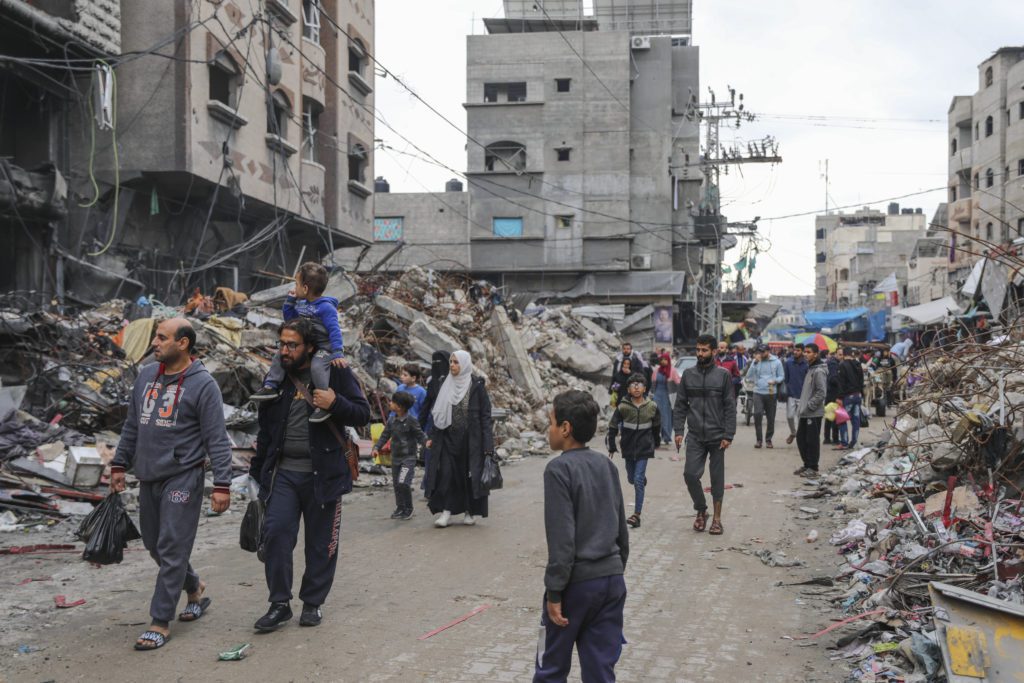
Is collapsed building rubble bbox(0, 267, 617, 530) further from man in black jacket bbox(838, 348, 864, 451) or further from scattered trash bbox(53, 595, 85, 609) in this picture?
man in black jacket bbox(838, 348, 864, 451)

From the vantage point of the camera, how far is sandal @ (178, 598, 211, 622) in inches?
226

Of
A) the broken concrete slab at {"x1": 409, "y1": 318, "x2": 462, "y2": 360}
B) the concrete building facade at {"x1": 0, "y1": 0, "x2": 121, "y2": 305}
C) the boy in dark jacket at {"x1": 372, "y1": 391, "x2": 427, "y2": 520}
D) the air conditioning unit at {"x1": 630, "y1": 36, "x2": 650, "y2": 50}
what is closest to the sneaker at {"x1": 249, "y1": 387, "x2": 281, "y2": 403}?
the boy in dark jacket at {"x1": 372, "y1": 391, "x2": 427, "y2": 520}

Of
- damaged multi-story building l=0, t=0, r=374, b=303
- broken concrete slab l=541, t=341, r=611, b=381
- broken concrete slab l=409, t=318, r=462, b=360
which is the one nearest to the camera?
damaged multi-story building l=0, t=0, r=374, b=303

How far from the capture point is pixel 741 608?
6.43m

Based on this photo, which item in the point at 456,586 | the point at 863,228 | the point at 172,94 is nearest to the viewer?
the point at 456,586

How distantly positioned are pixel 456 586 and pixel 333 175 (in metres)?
21.4

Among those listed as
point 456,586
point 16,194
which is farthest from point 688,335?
point 456,586

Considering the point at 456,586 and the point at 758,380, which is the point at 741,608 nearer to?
the point at 456,586

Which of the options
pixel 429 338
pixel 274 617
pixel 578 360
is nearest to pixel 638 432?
pixel 274 617

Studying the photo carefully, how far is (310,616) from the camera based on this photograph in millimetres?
5715

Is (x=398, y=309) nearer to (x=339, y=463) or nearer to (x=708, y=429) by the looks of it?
(x=708, y=429)

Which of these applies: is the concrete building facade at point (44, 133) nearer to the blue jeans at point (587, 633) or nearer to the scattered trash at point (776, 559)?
the scattered trash at point (776, 559)

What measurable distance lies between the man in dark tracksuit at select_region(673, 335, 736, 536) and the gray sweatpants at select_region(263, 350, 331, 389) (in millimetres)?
4544

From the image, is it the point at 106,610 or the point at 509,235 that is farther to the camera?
the point at 509,235
